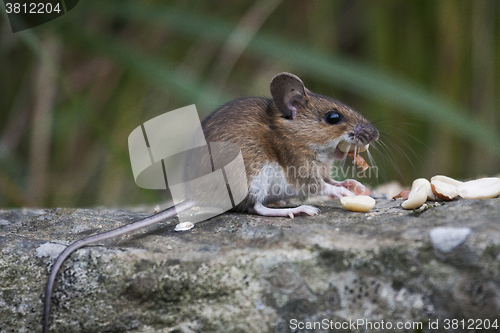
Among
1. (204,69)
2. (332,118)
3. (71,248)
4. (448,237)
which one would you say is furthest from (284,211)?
(204,69)

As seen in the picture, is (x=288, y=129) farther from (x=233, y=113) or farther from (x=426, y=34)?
(x=426, y=34)

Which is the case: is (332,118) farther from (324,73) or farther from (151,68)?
(151,68)

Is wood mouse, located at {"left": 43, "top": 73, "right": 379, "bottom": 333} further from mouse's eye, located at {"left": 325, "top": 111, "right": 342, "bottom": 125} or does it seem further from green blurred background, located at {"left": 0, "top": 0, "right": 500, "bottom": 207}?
green blurred background, located at {"left": 0, "top": 0, "right": 500, "bottom": 207}

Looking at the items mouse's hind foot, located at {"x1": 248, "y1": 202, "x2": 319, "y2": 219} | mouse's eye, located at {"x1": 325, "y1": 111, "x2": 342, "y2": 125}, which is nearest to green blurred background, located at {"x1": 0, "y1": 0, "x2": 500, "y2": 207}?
mouse's eye, located at {"x1": 325, "y1": 111, "x2": 342, "y2": 125}

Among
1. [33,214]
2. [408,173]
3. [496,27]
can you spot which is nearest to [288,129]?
[33,214]

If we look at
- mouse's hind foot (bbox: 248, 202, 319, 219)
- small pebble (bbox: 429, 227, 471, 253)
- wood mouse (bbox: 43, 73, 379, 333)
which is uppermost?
wood mouse (bbox: 43, 73, 379, 333)

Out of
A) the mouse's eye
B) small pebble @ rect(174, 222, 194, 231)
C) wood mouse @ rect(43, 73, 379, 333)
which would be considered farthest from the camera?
the mouse's eye

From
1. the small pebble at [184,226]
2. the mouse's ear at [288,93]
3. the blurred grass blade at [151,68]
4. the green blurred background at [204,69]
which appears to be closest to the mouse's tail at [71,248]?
the small pebble at [184,226]
